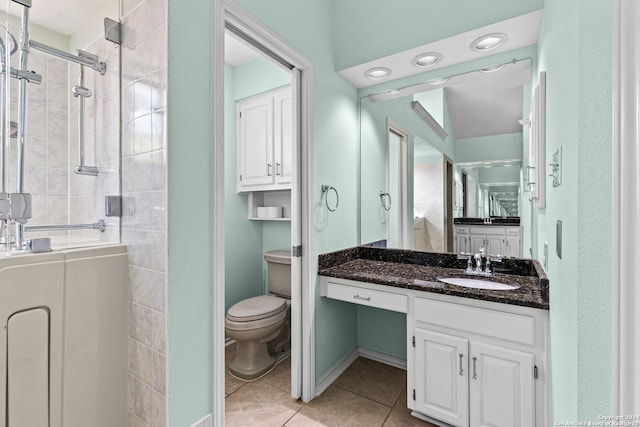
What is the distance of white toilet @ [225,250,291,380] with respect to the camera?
2.06m

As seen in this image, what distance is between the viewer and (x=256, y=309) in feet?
7.13

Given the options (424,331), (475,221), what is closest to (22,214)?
(424,331)

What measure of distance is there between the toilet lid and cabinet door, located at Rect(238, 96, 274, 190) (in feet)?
3.29

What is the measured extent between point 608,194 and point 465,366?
1231 mm

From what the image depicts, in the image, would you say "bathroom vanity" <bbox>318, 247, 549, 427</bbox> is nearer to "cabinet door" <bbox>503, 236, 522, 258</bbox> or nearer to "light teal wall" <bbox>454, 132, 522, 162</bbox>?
"cabinet door" <bbox>503, 236, 522, 258</bbox>

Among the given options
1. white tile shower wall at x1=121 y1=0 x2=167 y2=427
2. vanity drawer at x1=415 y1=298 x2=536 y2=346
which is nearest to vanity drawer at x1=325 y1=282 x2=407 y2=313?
vanity drawer at x1=415 y1=298 x2=536 y2=346

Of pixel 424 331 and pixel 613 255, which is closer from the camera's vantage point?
pixel 613 255

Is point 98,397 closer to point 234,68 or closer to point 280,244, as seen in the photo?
point 280,244

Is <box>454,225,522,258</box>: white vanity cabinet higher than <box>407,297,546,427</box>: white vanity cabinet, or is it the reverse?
<box>454,225,522,258</box>: white vanity cabinet

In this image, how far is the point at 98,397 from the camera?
1219 millimetres

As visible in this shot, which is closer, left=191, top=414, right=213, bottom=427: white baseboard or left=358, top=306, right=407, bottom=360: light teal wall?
left=191, top=414, right=213, bottom=427: white baseboard

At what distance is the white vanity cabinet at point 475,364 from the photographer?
51.8 inches

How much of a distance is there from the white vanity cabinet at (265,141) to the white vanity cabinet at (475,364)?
5.04ft
